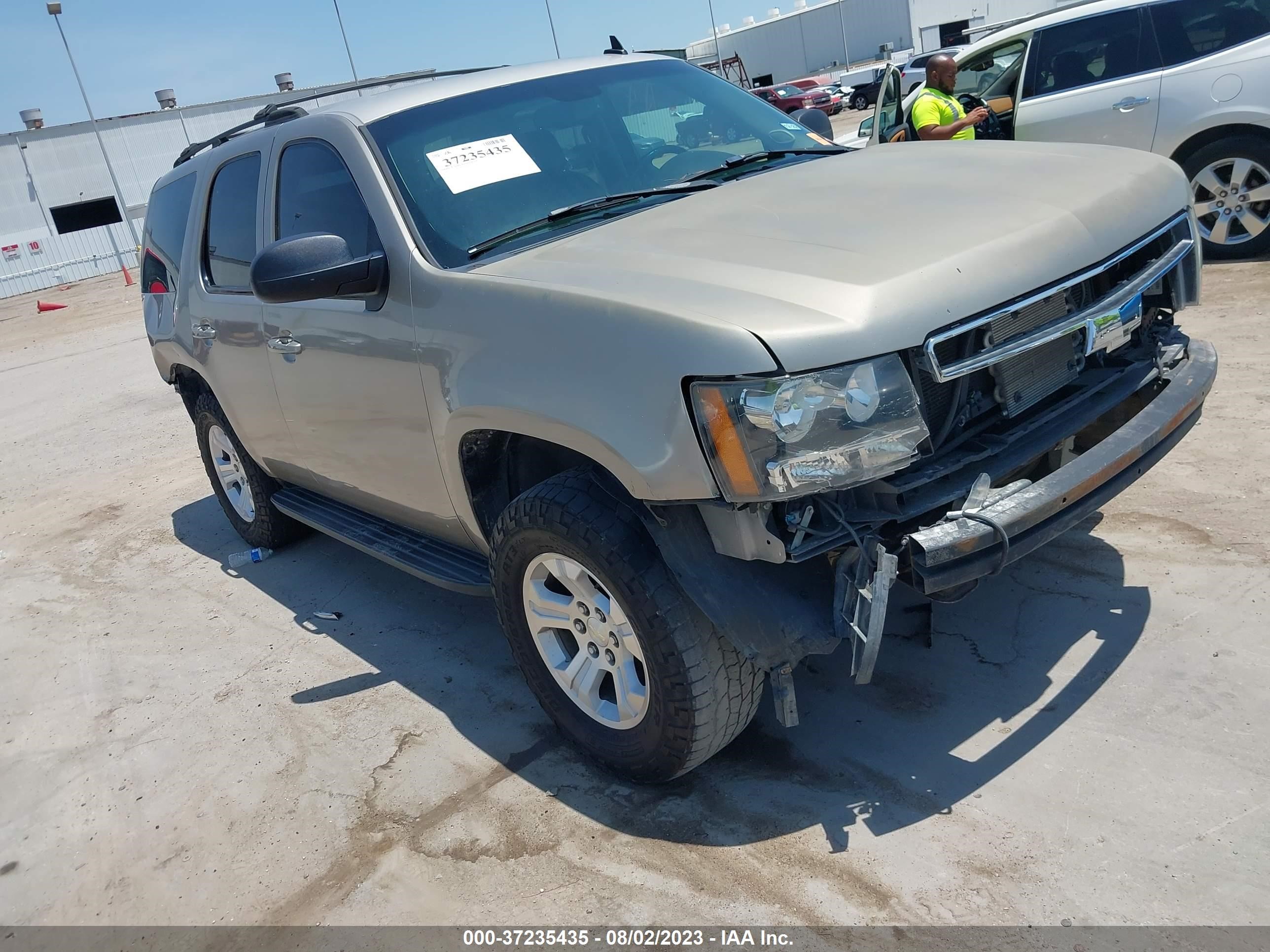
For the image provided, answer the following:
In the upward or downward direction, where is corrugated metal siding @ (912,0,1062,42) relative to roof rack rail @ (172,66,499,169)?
upward

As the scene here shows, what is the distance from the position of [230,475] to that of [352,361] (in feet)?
7.88

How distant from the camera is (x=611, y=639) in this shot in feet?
9.34

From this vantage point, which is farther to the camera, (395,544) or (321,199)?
(395,544)

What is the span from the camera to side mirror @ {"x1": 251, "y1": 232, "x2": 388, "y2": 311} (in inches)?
118

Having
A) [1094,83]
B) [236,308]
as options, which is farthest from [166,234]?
[1094,83]

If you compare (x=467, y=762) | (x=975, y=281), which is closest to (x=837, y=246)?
(x=975, y=281)

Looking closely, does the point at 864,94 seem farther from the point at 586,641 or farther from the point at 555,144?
the point at 586,641

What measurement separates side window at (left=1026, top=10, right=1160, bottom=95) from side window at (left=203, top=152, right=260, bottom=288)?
5.92 metres

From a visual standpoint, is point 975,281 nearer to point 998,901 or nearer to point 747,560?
point 747,560

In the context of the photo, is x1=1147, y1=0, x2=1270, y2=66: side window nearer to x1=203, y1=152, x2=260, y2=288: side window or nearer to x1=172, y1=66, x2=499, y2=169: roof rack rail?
x1=172, y1=66, x2=499, y2=169: roof rack rail

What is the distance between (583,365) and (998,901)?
161 cm

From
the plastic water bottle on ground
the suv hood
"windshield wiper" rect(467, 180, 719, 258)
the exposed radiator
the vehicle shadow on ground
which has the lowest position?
the vehicle shadow on ground

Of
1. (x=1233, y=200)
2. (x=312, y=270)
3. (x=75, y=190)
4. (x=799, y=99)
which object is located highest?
(x=75, y=190)

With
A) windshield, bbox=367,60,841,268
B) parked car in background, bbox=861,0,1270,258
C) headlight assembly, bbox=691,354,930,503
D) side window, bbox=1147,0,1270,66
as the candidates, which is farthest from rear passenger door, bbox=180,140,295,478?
side window, bbox=1147,0,1270,66
